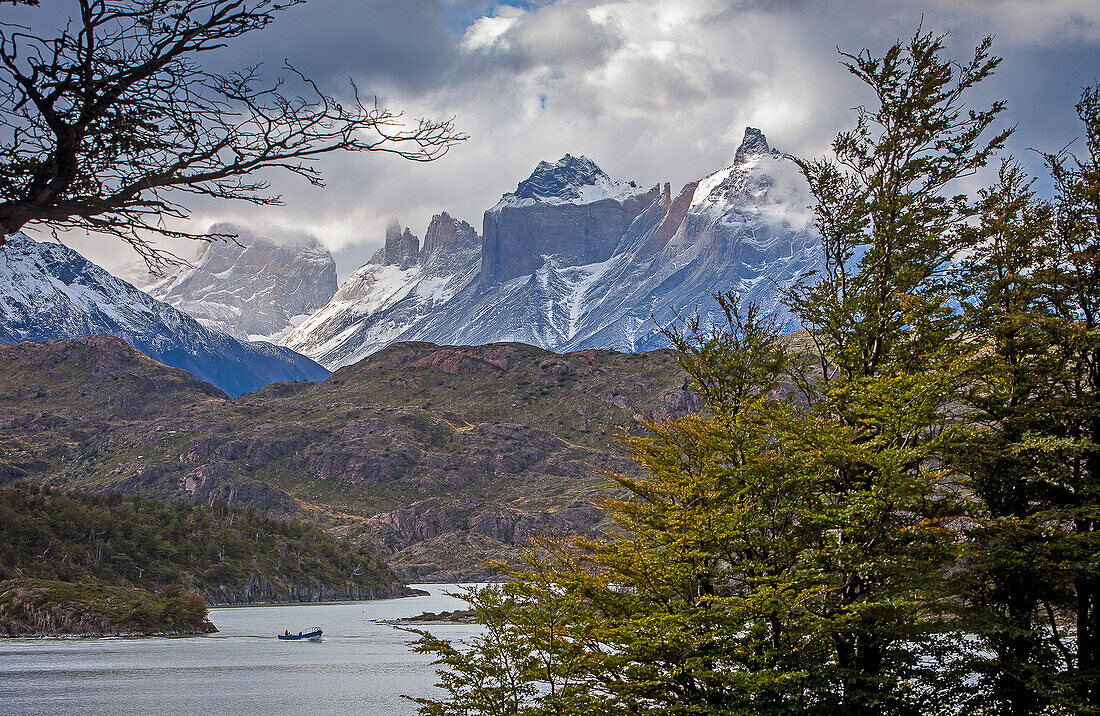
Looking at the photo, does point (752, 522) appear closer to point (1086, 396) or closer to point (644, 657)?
point (644, 657)

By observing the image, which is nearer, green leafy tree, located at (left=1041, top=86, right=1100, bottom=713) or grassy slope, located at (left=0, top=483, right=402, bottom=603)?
green leafy tree, located at (left=1041, top=86, right=1100, bottom=713)

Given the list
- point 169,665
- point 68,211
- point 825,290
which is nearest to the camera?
point 68,211

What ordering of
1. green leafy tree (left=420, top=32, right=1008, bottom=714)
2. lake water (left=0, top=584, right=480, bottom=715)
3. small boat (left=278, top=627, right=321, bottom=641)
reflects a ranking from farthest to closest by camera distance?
small boat (left=278, top=627, right=321, bottom=641)
lake water (left=0, top=584, right=480, bottom=715)
green leafy tree (left=420, top=32, right=1008, bottom=714)

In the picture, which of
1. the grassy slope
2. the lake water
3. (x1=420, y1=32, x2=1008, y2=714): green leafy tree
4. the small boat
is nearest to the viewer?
(x1=420, y1=32, x2=1008, y2=714): green leafy tree

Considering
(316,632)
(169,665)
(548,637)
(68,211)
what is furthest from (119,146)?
(316,632)

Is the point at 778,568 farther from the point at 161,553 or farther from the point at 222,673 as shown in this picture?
the point at 161,553

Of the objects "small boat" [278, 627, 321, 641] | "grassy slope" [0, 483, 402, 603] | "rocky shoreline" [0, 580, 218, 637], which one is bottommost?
"small boat" [278, 627, 321, 641]

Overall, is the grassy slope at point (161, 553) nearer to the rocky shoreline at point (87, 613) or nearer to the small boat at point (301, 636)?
the rocky shoreline at point (87, 613)

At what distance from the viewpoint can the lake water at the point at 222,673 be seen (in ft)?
214

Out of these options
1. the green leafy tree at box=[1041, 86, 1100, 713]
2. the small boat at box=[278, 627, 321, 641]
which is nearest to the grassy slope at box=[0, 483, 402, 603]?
the small boat at box=[278, 627, 321, 641]

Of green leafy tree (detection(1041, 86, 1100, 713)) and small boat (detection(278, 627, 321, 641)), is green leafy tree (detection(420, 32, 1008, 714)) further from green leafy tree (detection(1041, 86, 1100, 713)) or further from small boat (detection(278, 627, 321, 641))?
small boat (detection(278, 627, 321, 641))

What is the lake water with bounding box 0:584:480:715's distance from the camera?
65.2 metres

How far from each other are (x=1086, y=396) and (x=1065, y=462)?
2.02m

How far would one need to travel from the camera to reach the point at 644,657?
23.3 meters
